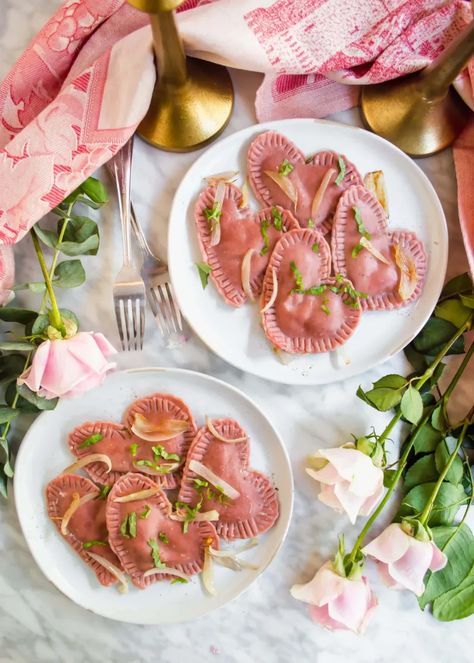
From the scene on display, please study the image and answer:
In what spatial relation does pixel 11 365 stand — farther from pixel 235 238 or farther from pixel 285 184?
pixel 285 184

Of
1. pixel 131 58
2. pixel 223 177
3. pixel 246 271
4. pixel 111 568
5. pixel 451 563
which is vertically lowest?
pixel 451 563

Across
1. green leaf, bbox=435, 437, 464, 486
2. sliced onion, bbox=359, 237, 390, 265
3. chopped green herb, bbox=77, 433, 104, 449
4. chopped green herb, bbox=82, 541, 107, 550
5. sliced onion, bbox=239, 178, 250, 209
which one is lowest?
green leaf, bbox=435, 437, 464, 486

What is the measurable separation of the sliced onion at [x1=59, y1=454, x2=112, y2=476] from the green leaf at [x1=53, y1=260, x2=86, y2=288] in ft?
0.88

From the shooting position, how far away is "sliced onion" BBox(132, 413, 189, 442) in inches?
41.4

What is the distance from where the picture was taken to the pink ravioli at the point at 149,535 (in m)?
1.04

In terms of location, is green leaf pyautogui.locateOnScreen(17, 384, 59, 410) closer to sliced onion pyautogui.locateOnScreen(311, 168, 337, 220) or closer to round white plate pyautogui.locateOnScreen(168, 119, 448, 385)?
round white plate pyautogui.locateOnScreen(168, 119, 448, 385)

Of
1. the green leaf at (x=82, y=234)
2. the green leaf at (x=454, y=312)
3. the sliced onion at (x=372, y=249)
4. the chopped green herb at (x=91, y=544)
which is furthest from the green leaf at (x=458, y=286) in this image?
the chopped green herb at (x=91, y=544)

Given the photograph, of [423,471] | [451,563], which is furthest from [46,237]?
[451,563]

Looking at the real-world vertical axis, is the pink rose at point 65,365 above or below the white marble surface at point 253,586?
above

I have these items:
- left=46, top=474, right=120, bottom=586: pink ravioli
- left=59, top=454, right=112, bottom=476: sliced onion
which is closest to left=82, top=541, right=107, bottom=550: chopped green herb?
left=46, top=474, right=120, bottom=586: pink ravioli

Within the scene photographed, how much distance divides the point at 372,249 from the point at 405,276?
0.07 metres

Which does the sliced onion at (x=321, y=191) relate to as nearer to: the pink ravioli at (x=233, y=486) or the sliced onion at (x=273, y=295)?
the sliced onion at (x=273, y=295)

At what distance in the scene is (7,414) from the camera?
3.36 ft

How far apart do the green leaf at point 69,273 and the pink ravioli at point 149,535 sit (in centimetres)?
31
